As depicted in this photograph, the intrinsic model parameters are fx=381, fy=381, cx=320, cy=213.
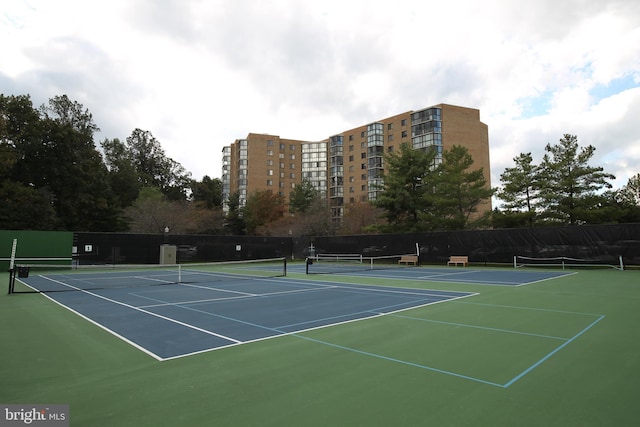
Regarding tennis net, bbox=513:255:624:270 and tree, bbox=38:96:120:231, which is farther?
tree, bbox=38:96:120:231

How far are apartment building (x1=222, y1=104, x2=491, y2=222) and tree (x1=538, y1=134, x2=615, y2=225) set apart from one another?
90.0 ft

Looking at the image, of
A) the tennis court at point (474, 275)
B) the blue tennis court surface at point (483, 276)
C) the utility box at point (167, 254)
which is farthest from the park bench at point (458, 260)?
the utility box at point (167, 254)

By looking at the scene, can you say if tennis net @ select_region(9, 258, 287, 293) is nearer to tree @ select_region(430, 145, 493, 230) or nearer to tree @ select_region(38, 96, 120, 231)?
tree @ select_region(430, 145, 493, 230)

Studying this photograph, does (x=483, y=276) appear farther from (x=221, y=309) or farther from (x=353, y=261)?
(x=353, y=261)

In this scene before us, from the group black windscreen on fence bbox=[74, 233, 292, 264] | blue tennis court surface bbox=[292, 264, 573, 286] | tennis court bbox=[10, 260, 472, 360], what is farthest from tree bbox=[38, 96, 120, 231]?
blue tennis court surface bbox=[292, 264, 573, 286]

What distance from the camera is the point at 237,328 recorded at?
650cm

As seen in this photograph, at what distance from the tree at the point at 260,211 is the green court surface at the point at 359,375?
165ft

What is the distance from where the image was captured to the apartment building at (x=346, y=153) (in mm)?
59250

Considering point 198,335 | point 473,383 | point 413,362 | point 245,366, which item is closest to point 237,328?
point 198,335

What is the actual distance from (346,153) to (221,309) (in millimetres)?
66309

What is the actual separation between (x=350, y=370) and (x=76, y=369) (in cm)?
316

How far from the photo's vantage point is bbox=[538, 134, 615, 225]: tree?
91.1 feet

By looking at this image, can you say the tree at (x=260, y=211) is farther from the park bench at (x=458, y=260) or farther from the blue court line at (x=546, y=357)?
the blue court line at (x=546, y=357)

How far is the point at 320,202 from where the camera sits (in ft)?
169
